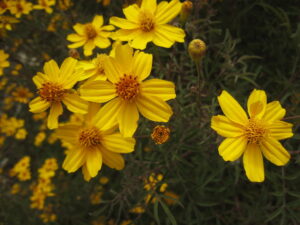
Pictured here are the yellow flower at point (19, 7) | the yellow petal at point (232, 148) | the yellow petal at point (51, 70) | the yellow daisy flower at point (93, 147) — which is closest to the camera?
the yellow petal at point (232, 148)

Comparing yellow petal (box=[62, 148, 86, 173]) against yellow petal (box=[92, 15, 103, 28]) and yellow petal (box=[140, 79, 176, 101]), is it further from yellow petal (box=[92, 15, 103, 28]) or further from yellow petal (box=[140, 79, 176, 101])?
yellow petal (box=[92, 15, 103, 28])

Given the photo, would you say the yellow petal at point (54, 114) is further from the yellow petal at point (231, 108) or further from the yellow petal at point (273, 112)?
the yellow petal at point (273, 112)

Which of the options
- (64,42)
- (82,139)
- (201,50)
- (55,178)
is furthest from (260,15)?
(55,178)

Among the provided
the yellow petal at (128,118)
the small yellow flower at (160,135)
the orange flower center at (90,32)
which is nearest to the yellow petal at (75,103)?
the yellow petal at (128,118)

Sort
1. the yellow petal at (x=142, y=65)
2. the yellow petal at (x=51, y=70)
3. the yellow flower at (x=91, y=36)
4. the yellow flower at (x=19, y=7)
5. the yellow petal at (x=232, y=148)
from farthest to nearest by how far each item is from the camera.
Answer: the yellow flower at (x=19, y=7) → the yellow flower at (x=91, y=36) → the yellow petal at (x=51, y=70) → the yellow petal at (x=142, y=65) → the yellow petal at (x=232, y=148)

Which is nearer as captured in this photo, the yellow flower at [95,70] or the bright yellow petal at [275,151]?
the bright yellow petal at [275,151]

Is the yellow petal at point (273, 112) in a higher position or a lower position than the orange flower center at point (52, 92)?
higher

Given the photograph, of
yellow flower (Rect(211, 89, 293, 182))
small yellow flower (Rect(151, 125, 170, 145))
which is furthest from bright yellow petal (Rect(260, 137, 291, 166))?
small yellow flower (Rect(151, 125, 170, 145))
